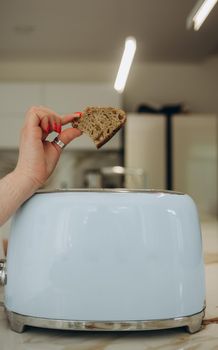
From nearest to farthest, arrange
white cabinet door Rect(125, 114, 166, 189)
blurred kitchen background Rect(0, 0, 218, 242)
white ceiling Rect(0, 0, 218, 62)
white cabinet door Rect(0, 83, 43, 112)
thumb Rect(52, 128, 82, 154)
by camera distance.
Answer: thumb Rect(52, 128, 82, 154) < white ceiling Rect(0, 0, 218, 62) < blurred kitchen background Rect(0, 0, 218, 242) < white cabinet door Rect(125, 114, 166, 189) < white cabinet door Rect(0, 83, 43, 112)

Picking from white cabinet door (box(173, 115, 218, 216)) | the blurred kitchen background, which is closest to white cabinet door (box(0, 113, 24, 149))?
the blurred kitchen background

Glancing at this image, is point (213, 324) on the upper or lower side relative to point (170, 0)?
lower

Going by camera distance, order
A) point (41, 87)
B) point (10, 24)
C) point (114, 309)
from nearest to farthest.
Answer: point (114, 309)
point (10, 24)
point (41, 87)

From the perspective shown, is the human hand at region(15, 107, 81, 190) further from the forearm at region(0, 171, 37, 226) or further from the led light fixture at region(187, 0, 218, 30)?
the led light fixture at region(187, 0, 218, 30)

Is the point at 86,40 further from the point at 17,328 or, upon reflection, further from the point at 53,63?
the point at 17,328

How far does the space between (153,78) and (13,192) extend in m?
5.09

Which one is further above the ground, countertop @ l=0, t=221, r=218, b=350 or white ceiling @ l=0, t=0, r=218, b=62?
white ceiling @ l=0, t=0, r=218, b=62

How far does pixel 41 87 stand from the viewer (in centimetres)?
509

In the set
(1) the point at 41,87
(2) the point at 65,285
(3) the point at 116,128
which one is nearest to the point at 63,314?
(2) the point at 65,285

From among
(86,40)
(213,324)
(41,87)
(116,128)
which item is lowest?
(213,324)

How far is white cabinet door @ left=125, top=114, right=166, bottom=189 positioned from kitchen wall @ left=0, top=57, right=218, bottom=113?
0.59 m

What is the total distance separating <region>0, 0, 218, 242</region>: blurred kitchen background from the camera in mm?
4258

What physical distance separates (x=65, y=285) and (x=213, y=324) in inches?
8.6

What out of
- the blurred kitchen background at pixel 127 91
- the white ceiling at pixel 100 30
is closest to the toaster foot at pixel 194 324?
the white ceiling at pixel 100 30
